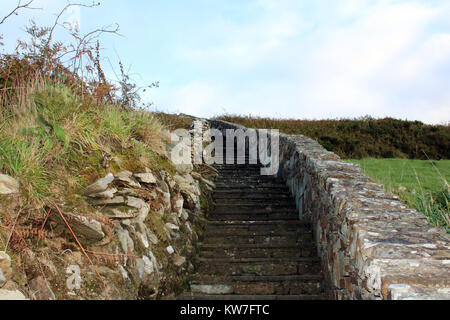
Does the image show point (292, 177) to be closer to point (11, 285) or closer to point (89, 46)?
point (89, 46)

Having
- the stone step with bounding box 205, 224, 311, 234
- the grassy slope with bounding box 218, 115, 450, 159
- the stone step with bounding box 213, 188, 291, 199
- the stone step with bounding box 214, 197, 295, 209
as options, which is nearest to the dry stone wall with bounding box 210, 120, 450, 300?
the stone step with bounding box 205, 224, 311, 234

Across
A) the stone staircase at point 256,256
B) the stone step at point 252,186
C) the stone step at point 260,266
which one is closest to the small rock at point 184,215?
the stone staircase at point 256,256

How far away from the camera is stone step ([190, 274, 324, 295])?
4.13 metres

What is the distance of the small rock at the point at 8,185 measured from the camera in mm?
2666

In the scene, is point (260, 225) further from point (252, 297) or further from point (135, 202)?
point (135, 202)

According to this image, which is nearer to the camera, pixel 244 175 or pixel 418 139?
Answer: pixel 244 175

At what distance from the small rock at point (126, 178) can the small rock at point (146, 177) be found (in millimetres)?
139

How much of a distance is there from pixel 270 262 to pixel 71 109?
302cm

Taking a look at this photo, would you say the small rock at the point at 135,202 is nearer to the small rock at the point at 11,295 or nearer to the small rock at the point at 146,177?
the small rock at the point at 146,177

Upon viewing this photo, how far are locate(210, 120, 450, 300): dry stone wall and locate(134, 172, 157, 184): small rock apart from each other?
204cm

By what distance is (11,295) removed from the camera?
7.13 ft

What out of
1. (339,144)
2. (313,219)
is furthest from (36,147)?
(339,144)

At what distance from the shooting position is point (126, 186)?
3822mm

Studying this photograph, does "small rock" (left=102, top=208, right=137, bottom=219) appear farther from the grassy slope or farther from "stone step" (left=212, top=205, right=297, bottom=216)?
the grassy slope
